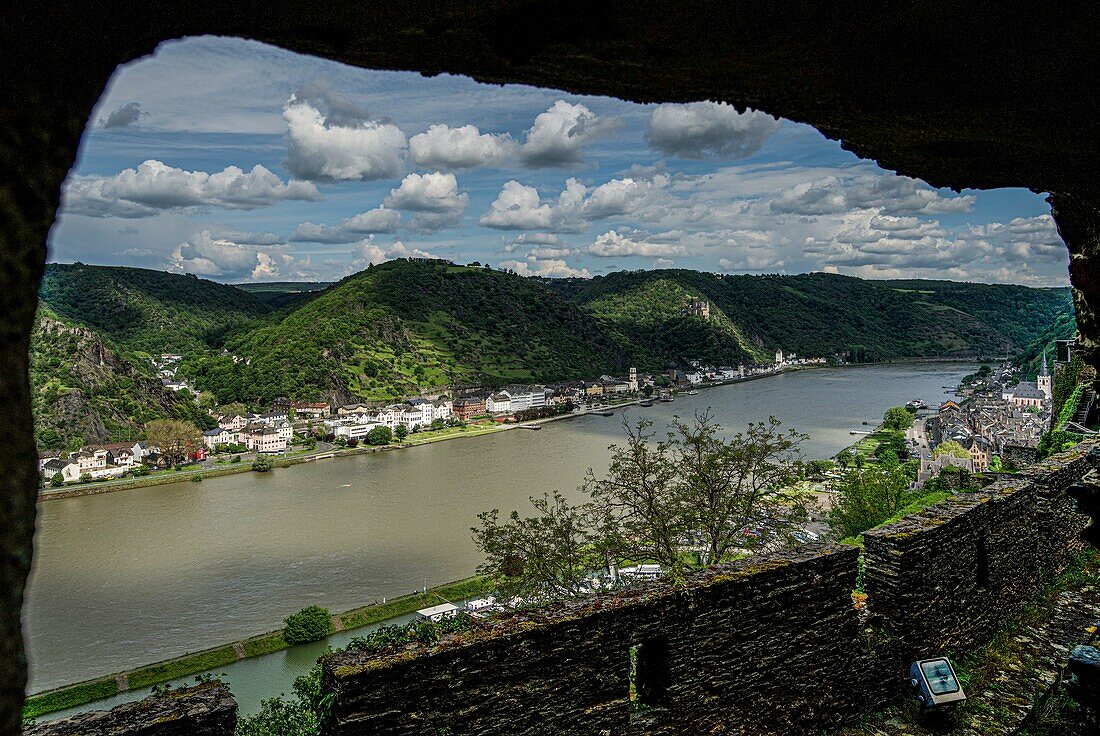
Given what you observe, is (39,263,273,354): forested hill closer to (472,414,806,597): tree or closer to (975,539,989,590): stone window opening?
(472,414,806,597): tree

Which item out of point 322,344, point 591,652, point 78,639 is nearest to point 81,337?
point 322,344

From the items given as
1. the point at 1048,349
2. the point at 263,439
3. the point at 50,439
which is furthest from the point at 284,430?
the point at 1048,349

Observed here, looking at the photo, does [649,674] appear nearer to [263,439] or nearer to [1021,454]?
[1021,454]

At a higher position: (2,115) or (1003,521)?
(2,115)

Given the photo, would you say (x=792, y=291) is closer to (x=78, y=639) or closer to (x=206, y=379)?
(x=206, y=379)

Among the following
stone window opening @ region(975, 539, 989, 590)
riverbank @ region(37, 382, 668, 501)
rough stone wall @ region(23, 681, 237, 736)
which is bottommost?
riverbank @ region(37, 382, 668, 501)

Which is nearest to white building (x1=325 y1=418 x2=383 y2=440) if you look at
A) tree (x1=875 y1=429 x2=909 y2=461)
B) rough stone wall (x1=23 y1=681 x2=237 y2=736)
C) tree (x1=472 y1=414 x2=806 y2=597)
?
tree (x1=875 y1=429 x2=909 y2=461)
